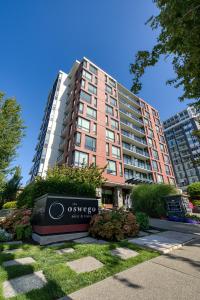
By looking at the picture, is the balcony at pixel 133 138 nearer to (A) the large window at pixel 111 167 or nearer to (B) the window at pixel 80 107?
(A) the large window at pixel 111 167

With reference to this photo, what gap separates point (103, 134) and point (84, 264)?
26198 mm

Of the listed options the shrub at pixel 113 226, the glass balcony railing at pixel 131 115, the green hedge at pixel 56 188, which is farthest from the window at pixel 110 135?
the shrub at pixel 113 226

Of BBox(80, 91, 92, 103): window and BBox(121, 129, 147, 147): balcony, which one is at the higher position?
BBox(80, 91, 92, 103): window

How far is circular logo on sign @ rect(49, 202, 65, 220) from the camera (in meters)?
7.63

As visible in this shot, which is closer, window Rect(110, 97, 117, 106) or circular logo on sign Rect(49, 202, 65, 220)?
circular logo on sign Rect(49, 202, 65, 220)

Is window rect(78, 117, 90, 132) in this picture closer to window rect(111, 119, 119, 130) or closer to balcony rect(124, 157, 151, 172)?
→ window rect(111, 119, 119, 130)

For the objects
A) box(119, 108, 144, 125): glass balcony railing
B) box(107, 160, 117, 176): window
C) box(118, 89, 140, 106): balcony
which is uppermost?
box(118, 89, 140, 106): balcony

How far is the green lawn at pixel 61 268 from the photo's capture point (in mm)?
3081

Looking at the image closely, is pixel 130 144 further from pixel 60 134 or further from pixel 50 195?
pixel 50 195

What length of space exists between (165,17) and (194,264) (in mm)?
7694

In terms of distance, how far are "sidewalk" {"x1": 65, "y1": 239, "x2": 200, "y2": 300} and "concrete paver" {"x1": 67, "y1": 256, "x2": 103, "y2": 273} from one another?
2.31ft

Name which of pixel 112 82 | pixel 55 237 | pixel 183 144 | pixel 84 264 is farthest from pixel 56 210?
pixel 183 144

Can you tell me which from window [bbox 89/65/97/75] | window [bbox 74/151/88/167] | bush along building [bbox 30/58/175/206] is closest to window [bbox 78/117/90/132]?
bush along building [bbox 30/58/175/206]

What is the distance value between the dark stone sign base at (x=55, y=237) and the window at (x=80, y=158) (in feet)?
52.2
